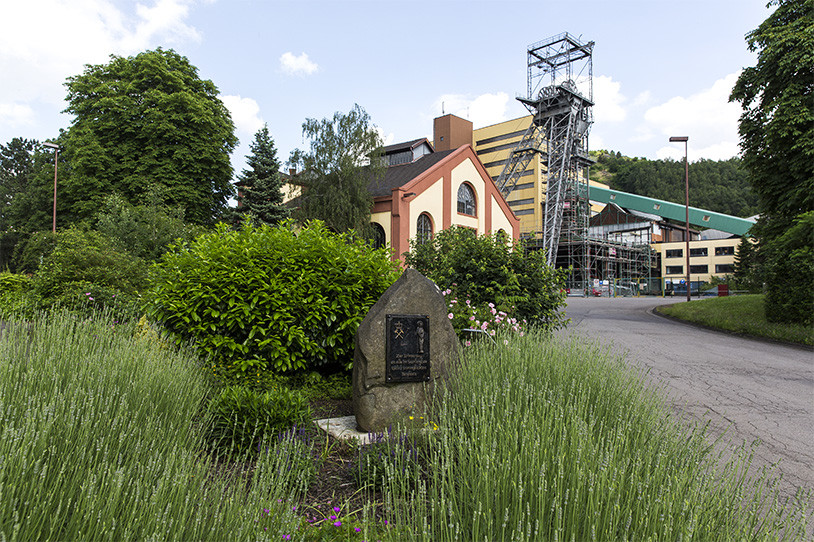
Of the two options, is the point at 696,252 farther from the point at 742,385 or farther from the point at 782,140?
the point at 742,385

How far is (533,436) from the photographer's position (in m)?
2.50

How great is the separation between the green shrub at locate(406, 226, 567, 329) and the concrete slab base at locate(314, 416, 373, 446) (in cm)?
393

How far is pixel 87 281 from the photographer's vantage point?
31.7 feet

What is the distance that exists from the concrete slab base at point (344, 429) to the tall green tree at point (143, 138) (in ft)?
79.1

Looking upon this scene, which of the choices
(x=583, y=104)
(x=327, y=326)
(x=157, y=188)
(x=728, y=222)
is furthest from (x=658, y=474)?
(x=728, y=222)

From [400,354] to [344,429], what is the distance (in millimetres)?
931

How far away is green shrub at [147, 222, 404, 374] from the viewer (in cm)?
564

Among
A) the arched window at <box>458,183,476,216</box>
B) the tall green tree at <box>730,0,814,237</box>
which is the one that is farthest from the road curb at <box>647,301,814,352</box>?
the arched window at <box>458,183,476,216</box>

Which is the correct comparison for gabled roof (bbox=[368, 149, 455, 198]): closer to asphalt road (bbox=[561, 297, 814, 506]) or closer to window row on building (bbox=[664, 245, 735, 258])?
asphalt road (bbox=[561, 297, 814, 506])

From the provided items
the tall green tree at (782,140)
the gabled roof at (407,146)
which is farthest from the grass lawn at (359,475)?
the gabled roof at (407,146)

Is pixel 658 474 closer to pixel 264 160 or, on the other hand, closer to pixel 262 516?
pixel 262 516

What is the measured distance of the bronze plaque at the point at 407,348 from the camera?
465cm

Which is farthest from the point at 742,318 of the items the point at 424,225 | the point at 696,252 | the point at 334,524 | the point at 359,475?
the point at 696,252

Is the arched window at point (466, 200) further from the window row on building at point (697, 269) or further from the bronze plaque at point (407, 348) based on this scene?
the window row on building at point (697, 269)
